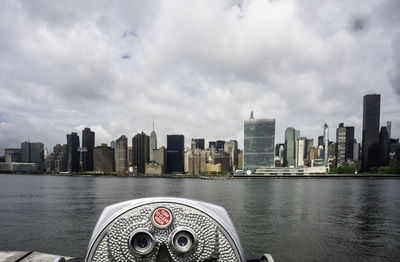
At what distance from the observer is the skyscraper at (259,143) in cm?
13100

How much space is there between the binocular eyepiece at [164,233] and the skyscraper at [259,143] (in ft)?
433

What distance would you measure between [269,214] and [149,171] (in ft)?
420

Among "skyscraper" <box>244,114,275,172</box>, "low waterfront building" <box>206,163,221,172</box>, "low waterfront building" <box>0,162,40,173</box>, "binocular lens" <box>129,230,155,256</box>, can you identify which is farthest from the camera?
"low waterfront building" <box>0,162,40,173</box>

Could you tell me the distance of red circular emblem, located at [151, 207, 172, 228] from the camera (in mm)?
1099

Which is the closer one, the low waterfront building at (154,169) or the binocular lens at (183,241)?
the binocular lens at (183,241)

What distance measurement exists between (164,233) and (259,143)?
459 ft

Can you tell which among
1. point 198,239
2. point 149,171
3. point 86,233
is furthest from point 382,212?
point 149,171

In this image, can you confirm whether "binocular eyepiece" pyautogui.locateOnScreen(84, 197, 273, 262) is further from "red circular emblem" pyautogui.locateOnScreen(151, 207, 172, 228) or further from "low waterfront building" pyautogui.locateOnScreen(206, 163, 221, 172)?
"low waterfront building" pyautogui.locateOnScreen(206, 163, 221, 172)

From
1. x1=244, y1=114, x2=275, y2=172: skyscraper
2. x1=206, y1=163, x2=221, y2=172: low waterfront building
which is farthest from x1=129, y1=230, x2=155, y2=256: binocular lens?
x1=206, y1=163, x2=221, y2=172: low waterfront building

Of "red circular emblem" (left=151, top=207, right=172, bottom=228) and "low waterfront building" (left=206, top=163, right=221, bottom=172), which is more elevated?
"red circular emblem" (left=151, top=207, right=172, bottom=228)

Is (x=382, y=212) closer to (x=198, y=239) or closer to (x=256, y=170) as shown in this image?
(x=198, y=239)

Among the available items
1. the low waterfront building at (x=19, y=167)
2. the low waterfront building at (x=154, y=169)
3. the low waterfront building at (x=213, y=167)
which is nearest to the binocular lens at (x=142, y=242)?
the low waterfront building at (x=213, y=167)

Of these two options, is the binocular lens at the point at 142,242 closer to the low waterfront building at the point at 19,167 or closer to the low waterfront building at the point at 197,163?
the low waterfront building at the point at 197,163

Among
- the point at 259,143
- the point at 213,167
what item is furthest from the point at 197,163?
the point at 259,143
